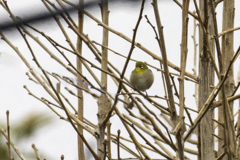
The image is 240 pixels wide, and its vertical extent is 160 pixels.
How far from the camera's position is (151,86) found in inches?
78.2

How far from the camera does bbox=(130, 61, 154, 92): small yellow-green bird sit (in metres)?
1.91

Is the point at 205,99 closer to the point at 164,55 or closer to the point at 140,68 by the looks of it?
the point at 164,55

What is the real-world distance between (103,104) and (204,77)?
0.47 m

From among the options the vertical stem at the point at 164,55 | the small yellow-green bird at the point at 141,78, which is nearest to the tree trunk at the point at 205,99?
the vertical stem at the point at 164,55

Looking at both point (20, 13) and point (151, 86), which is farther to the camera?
point (151, 86)

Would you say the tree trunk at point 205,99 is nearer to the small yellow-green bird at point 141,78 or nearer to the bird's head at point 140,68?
the small yellow-green bird at point 141,78

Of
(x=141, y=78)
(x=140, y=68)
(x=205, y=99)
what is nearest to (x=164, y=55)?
(x=205, y=99)

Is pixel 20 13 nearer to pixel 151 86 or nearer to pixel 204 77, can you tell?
pixel 204 77

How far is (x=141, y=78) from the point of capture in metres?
1.92

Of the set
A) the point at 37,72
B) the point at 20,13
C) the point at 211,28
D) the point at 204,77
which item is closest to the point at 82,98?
the point at 37,72

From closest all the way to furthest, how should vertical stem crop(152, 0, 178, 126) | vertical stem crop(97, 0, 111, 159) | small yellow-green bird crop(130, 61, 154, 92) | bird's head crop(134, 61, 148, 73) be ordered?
vertical stem crop(152, 0, 178, 126) → vertical stem crop(97, 0, 111, 159) → small yellow-green bird crop(130, 61, 154, 92) → bird's head crop(134, 61, 148, 73)

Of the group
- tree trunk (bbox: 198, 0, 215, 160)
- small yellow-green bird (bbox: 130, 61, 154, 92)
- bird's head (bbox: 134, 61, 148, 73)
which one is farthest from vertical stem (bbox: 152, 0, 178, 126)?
bird's head (bbox: 134, 61, 148, 73)

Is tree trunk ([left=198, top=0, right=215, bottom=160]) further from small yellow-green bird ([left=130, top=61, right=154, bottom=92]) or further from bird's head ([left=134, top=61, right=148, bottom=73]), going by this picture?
bird's head ([left=134, top=61, right=148, bottom=73])

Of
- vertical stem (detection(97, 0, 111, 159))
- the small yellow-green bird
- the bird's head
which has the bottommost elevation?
vertical stem (detection(97, 0, 111, 159))
